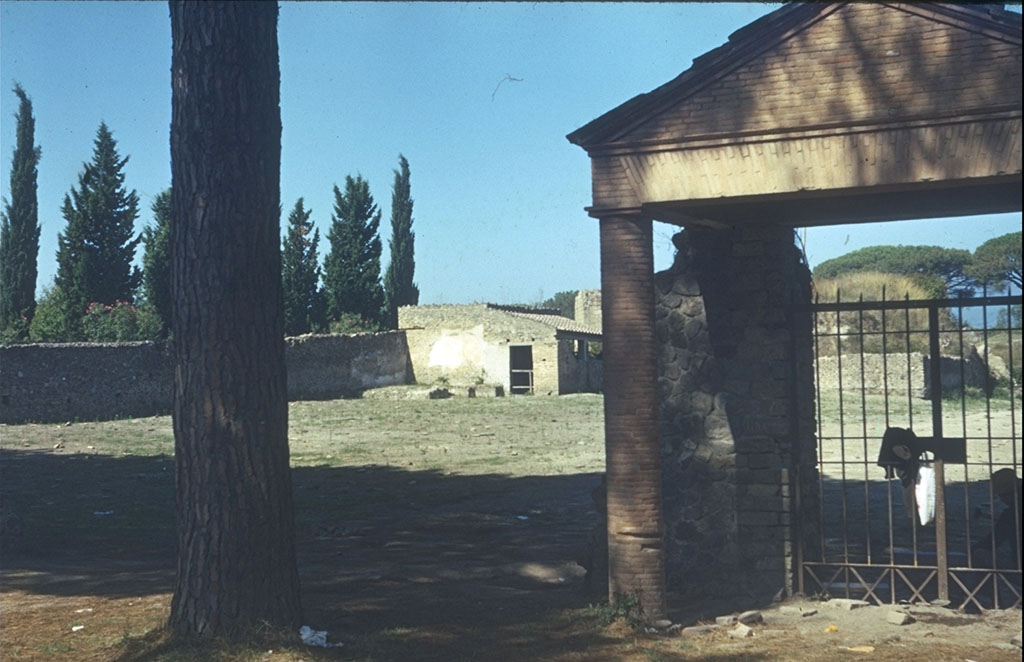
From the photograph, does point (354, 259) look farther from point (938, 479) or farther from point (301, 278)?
point (938, 479)

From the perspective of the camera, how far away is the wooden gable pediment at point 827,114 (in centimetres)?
670

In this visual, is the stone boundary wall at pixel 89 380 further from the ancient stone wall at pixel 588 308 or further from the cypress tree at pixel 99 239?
the ancient stone wall at pixel 588 308

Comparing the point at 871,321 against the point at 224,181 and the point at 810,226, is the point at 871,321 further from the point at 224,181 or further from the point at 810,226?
the point at 224,181

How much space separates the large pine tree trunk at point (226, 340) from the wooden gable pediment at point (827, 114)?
2.47 m

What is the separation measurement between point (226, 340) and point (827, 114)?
14.3ft

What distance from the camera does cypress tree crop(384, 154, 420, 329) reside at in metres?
50.8

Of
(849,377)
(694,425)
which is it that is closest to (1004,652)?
(694,425)

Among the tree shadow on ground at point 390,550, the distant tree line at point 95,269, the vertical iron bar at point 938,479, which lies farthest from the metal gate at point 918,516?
the distant tree line at point 95,269

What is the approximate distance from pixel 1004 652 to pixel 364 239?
144ft

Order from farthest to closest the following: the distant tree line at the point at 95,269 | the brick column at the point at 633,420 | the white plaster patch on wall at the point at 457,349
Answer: the white plaster patch on wall at the point at 457,349 → the distant tree line at the point at 95,269 → the brick column at the point at 633,420

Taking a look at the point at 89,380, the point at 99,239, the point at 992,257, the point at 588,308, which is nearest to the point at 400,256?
the point at 588,308

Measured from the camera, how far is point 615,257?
7.68 m

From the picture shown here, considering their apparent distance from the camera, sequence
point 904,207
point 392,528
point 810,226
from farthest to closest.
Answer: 1. point 392,528
2. point 810,226
3. point 904,207

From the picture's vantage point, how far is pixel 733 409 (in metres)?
8.82
